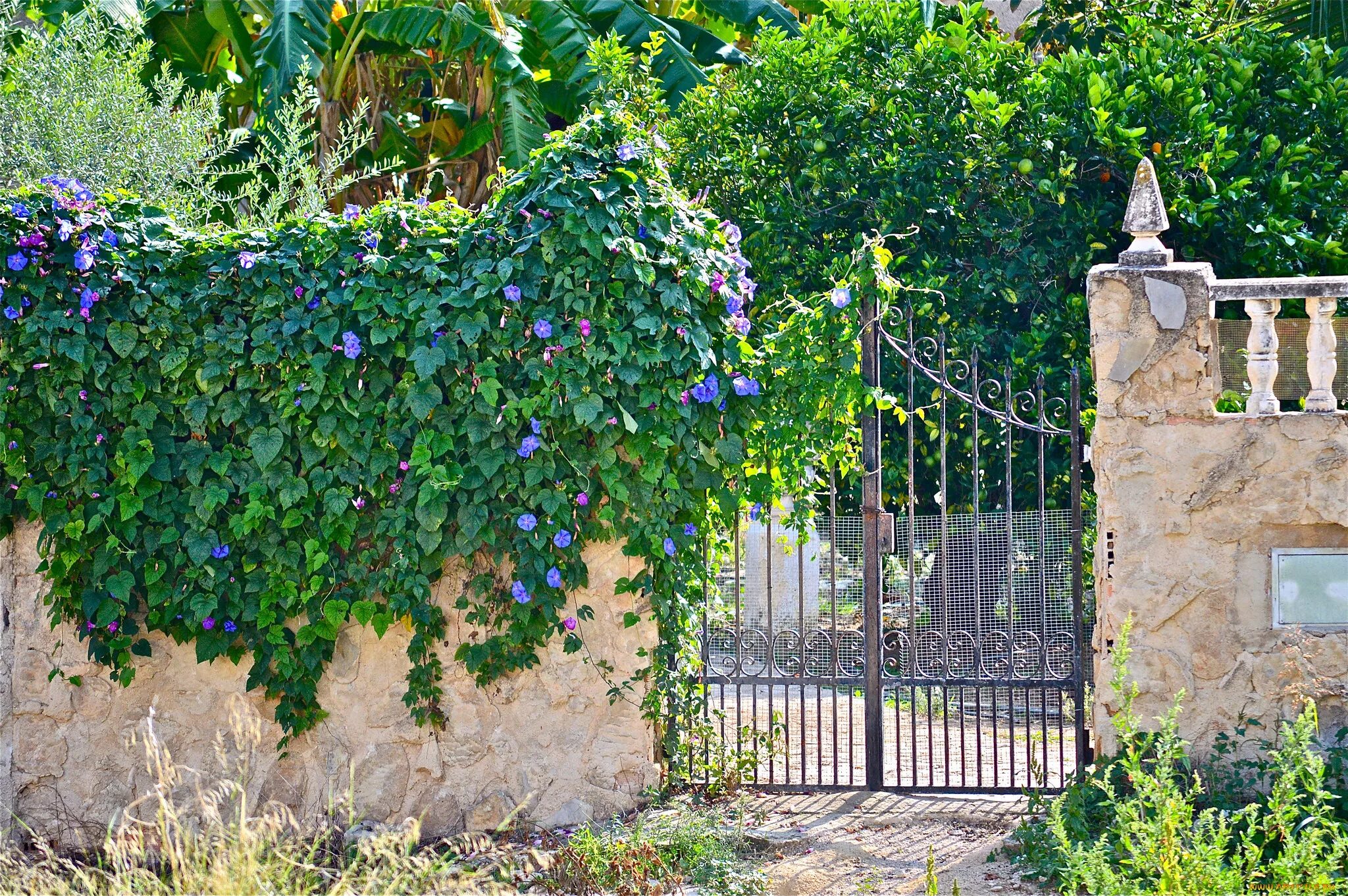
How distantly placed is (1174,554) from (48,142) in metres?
6.34

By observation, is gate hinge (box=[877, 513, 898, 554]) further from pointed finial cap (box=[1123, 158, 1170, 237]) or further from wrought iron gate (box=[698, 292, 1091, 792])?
pointed finial cap (box=[1123, 158, 1170, 237])

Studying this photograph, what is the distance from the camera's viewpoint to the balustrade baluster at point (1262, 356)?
4.79 metres

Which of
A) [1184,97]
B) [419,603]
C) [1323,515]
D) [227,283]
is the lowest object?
[419,603]

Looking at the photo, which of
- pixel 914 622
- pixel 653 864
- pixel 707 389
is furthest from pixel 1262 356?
pixel 653 864

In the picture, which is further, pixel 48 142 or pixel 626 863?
pixel 48 142

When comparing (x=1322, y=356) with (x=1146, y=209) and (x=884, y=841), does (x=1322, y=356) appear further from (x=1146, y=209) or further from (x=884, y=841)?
(x=884, y=841)

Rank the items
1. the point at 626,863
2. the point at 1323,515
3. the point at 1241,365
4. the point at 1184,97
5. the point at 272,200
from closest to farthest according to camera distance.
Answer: the point at 626,863, the point at 1323,515, the point at 1241,365, the point at 272,200, the point at 1184,97

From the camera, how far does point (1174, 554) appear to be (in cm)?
484

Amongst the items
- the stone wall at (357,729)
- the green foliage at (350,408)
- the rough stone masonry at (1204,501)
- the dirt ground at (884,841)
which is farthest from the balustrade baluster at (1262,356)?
the stone wall at (357,729)

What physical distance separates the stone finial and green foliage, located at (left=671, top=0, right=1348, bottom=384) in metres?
2.57

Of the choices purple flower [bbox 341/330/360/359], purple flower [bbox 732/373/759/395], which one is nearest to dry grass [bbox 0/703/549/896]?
purple flower [bbox 341/330/360/359]

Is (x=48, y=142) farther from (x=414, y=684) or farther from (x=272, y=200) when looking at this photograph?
(x=414, y=684)

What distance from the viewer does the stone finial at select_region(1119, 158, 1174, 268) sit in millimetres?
4898

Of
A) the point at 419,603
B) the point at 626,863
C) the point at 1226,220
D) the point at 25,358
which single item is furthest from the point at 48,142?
the point at 1226,220
